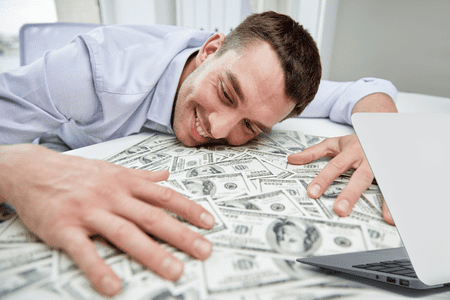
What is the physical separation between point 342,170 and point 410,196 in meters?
0.24

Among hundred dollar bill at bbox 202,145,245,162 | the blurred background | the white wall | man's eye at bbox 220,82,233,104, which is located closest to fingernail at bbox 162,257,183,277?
hundred dollar bill at bbox 202,145,245,162

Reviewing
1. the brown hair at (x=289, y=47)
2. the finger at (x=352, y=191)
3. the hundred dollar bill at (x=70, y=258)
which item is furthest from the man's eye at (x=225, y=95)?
the hundred dollar bill at (x=70, y=258)

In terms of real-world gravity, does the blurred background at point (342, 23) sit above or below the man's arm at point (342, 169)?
above

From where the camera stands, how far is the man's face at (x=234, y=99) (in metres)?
0.65

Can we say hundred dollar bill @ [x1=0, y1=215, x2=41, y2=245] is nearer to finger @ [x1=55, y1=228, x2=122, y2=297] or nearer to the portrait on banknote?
finger @ [x1=55, y1=228, x2=122, y2=297]

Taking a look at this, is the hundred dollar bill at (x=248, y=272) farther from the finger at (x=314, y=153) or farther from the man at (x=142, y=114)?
the finger at (x=314, y=153)

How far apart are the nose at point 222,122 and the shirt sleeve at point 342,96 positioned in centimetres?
52

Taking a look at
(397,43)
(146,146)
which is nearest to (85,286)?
(146,146)

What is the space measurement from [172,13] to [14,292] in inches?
78.0

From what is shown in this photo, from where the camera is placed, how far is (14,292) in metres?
0.25

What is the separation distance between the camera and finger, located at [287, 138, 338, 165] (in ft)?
1.97

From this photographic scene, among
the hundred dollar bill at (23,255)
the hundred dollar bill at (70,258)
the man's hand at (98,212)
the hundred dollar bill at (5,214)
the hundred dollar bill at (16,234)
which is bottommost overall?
the hundred dollar bill at (5,214)

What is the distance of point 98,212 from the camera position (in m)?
0.31

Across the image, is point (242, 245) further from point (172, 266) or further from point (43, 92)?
point (43, 92)
